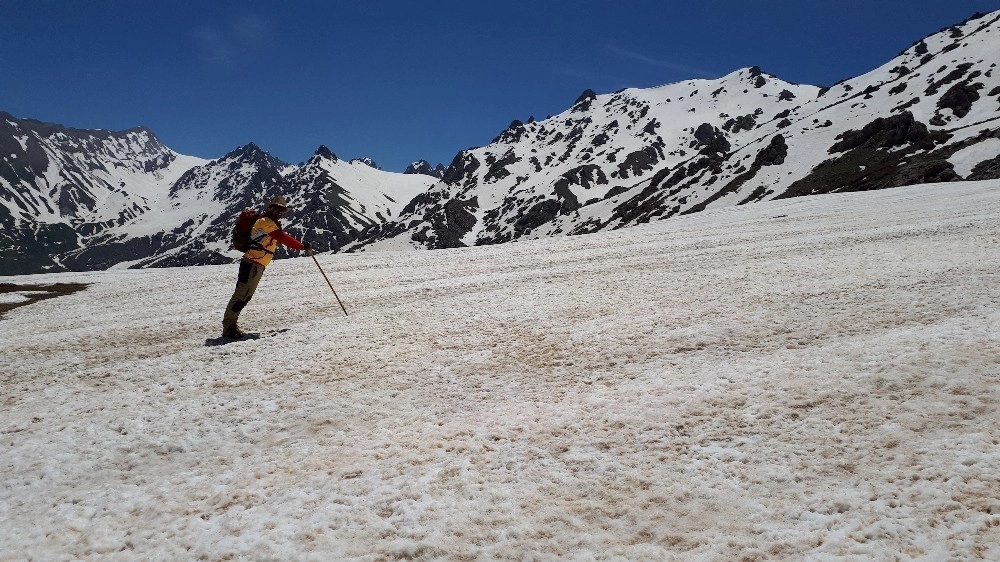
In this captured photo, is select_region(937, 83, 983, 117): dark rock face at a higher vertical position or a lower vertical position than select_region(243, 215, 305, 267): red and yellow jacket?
higher

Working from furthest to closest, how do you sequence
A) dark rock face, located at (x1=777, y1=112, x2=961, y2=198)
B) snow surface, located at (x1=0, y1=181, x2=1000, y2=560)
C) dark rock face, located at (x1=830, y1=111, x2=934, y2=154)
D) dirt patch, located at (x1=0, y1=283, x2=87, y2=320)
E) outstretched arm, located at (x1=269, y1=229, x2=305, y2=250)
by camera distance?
dark rock face, located at (x1=830, y1=111, x2=934, y2=154) < dark rock face, located at (x1=777, y1=112, x2=961, y2=198) < dirt patch, located at (x1=0, y1=283, x2=87, y2=320) < outstretched arm, located at (x1=269, y1=229, x2=305, y2=250) < snow surface, located at (x1=0, y1=181, x2=1000, y2=560)

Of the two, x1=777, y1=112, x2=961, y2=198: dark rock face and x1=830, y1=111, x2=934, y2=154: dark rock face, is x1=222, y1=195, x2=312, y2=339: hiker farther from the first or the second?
x1=830, y1=111, x2=934, y2=154: dark rock face

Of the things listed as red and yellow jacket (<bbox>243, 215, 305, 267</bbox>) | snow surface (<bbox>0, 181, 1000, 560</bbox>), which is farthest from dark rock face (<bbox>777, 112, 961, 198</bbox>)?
red and yellow jacket (<bbox>243, 215, 305, 267</bbox>)

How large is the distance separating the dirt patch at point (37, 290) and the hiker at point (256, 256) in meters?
16.7

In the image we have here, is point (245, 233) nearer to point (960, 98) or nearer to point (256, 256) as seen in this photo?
point (256, 256)

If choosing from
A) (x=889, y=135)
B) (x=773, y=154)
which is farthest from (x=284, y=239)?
(x=773, y=154)

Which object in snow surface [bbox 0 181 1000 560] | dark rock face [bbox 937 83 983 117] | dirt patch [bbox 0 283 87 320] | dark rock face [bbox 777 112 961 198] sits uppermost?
dark rock face [bbox 937 83 983 117]

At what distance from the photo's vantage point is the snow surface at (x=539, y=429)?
17.6ft

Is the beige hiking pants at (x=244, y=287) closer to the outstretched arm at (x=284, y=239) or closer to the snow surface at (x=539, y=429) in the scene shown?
the outstretched arm at (x=284, y=239)

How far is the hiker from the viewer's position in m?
13.5

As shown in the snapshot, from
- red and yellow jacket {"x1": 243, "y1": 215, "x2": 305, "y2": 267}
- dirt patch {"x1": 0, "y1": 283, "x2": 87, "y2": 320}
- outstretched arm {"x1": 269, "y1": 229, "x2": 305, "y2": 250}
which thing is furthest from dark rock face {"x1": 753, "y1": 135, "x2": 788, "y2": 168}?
red and yellow jacket {"x1": 243, "y1": 215, "x2": 305, "y2": 267}

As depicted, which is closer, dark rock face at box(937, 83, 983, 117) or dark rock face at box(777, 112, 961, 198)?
dark rock face at box(777, 112, 961, 198)

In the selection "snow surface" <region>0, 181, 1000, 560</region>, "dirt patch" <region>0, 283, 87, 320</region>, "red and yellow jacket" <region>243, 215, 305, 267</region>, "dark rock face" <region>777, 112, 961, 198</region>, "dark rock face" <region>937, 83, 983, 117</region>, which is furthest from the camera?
"dark rock face" <region>937, 83, 983, 117</region>

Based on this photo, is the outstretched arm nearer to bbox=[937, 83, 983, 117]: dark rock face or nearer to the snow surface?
the snow surface
